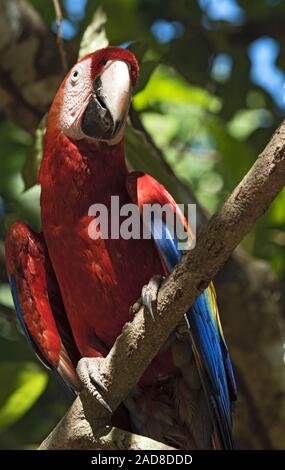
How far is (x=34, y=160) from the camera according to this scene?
10.1 feet

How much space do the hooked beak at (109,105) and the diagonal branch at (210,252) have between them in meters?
0.75

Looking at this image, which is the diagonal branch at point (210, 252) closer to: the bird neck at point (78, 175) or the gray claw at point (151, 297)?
the gray claw at point (151, 297)

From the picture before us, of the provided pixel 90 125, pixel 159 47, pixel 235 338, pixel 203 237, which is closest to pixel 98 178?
pixel 90 125

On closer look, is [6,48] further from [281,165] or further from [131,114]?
[281,165]

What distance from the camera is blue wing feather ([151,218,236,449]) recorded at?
2.49 m

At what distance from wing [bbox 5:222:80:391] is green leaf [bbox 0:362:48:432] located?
0.16m

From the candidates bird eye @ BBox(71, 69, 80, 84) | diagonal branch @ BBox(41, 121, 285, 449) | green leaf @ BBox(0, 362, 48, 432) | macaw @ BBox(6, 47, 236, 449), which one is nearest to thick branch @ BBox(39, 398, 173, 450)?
diagonal branch @ BBox(41, 121, 285, 449)

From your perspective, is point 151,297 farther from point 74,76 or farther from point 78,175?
point 74,76

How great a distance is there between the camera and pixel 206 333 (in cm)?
251

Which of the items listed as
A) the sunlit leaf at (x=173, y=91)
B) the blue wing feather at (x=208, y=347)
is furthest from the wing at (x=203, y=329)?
the sunlit leaf at (x=173, y=91)

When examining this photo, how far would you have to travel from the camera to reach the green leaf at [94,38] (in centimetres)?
311

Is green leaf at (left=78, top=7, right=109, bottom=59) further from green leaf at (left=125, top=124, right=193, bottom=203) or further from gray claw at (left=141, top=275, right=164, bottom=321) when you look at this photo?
gray claw at (left=141, top=275, right=164, bottom=321)

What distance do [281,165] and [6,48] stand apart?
195 centimetres

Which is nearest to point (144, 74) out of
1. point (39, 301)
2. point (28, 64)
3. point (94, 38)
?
point (94, 38)
